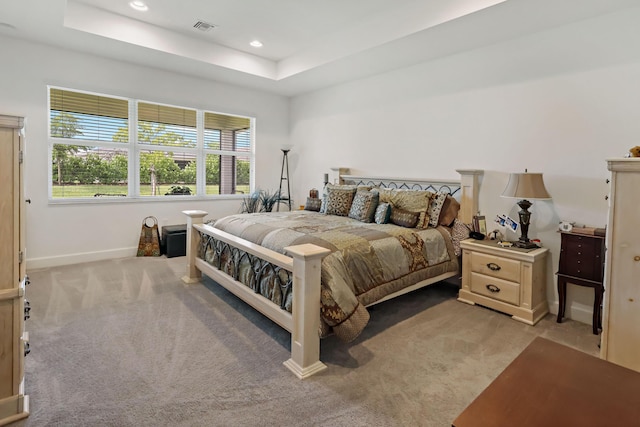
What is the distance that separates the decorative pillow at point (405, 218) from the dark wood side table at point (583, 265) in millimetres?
1236

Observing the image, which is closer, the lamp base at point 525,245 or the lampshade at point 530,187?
the lampshade at point 530,187

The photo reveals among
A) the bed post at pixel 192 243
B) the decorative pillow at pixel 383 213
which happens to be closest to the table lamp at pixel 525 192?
the decorative pillow at pixel 383 213

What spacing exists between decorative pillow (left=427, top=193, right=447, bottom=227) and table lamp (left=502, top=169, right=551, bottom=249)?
661 millimetres

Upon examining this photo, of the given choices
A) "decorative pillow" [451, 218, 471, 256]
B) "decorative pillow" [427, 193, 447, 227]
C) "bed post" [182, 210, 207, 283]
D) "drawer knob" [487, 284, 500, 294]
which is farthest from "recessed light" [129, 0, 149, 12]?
"drawer knob" [487, 284, 500, 294]

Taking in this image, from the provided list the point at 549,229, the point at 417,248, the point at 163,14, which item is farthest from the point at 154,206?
the point at 549,229

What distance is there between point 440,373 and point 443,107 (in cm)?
298

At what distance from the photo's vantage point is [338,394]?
6.51 feet

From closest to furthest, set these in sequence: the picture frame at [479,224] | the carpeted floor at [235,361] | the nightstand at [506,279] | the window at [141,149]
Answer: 1. the carpeted floor at [235,361]
2. the nightstand at [506,279]
3. the picture frame at [479,224]
4. the window at [141,149]

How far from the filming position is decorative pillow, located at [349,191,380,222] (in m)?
3.80

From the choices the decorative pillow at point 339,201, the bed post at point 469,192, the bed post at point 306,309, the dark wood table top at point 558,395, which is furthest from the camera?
the decorative pillow at point 339,201

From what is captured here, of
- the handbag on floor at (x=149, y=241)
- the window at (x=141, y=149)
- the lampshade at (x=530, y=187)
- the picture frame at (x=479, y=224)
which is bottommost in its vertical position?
the handbag on floor at (x=149, y=241)

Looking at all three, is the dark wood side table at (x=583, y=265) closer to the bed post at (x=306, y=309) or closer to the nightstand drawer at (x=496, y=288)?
the nightstand drawer at (x=496, y=288)

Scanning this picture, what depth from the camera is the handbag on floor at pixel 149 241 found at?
491 centimetres

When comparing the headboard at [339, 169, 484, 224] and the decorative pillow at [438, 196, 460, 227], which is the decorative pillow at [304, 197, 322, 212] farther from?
the decorative pillow at [438, 196, 460, 227]
